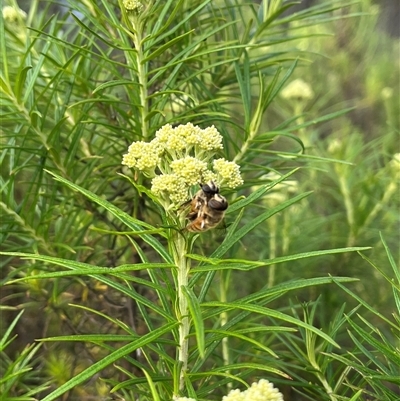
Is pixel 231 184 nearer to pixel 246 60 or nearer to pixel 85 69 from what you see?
pixel 246 60

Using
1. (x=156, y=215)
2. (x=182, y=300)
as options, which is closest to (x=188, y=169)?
(x=182, y=300)

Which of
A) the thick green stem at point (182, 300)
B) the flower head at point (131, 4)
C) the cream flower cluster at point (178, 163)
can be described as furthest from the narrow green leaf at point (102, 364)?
the flower head at point (131, 4)

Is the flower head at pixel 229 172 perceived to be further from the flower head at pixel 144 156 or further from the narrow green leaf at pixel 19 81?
the narrow green leaf at pixel 19 81

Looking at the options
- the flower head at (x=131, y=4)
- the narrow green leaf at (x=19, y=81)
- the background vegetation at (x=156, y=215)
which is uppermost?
the flower head at (x=131, y=4)

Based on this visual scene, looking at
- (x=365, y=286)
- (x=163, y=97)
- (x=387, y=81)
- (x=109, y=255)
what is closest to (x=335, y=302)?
(x=365, y=286)

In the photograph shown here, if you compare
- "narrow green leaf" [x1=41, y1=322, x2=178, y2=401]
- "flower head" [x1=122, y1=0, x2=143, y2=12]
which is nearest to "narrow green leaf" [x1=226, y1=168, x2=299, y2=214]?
"narrow green leaf" [x1=41, y1=322, x2=178, y2=401]

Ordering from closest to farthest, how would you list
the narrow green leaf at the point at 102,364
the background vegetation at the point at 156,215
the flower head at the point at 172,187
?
1. the narrow green leaf at the point at 102,364
2. the flower head at the point at 172,187
3. the background vegetation at the point at 156,215
